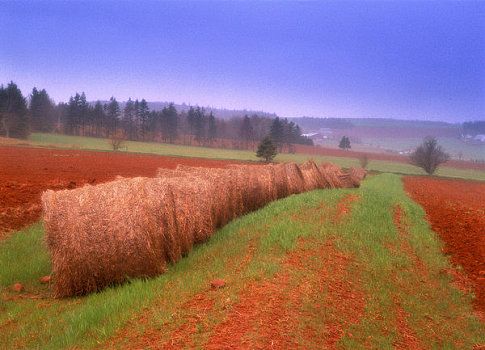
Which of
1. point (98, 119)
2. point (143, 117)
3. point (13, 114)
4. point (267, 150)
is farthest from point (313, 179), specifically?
point (143, 117)

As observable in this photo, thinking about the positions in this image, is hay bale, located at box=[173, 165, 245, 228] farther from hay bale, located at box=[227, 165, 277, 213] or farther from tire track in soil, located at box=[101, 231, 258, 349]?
tire track in soil, located at box=[101, 231, 258, 349]

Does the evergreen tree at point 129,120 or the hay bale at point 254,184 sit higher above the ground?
the evergreen tree at point 129,120

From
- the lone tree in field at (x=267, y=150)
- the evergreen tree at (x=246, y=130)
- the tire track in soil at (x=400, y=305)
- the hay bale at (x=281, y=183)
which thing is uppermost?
the evergreen tree at (x=246, y=130)

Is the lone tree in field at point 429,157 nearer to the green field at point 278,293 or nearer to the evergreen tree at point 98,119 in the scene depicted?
the green field at point 278,293

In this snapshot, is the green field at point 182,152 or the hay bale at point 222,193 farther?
the green field at point 182,152

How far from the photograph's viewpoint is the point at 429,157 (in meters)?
51.3

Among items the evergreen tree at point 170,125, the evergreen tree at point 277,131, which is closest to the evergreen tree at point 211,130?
the evergreen tree at point 170,125

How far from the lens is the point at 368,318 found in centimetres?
407

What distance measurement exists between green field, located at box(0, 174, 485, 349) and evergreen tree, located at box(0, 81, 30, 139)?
15.5 m

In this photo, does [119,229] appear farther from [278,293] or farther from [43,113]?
[43,113]

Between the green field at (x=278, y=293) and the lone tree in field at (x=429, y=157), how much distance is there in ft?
168

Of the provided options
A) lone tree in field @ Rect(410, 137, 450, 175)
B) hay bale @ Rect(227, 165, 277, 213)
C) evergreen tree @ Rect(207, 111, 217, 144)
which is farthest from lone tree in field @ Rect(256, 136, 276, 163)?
hay bale @ Rect(227, 165, 277, 213)

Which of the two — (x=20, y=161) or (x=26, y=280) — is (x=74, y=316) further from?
(x=20, y=161)

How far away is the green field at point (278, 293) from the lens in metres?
3.60
